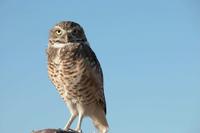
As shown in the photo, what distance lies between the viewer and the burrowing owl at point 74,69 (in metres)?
8.65

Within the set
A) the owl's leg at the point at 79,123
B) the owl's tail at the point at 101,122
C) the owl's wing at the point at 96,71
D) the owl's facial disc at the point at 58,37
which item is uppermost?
the owl's facial disc at the point at 58,37

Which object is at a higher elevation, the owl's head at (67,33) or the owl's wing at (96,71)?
the owl's head at (67,33)

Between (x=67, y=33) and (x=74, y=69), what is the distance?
2.32 feet

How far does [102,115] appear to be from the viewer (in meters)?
9.57

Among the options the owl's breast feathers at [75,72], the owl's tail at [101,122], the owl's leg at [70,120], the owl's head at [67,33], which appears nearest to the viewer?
the owl's leg at [70,120]

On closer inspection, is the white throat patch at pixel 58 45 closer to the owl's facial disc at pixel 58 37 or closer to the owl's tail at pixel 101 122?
the owl's facial disc at pixel 58 37

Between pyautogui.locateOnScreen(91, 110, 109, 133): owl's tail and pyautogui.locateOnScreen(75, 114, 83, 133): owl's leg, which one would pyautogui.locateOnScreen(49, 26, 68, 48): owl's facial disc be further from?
pyautogui.locateOnScreen(91, 110, 109, 133): owl's tail

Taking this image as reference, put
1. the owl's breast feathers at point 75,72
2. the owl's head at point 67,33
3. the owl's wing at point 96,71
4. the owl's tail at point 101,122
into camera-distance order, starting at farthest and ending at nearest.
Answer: the owl's tail at point 101,122 → the owl's wing at point 96,71 → the owl's head at point 67,33 → the owl's breast feathers at point 75,72

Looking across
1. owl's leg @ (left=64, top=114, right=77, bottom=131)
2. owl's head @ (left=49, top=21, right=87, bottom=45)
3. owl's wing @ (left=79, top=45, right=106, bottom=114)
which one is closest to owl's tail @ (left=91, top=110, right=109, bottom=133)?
owl's wing @ (left=79, top=45, right=106, bottom=114)

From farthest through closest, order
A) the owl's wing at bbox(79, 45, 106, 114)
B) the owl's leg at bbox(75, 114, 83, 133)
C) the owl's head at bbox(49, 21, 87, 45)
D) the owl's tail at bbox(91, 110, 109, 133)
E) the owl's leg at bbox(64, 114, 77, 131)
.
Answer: the owl's tail at bbox(91, 110, 109, 133) → the owl's wing at bbox(79, 45, 106, 114) → the owl's head at bbox(49, 21, 87, 45) → the owl's leg at bbox(64, 114, 77, 131) → the owl's leg at bbox(75, 114, 83, 133)

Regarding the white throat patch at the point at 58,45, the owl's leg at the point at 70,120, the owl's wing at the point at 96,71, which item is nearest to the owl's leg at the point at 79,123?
the owl's leg at the point at 70,120

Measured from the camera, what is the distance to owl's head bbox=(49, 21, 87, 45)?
28.7ft

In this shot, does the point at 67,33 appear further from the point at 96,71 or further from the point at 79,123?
the point at 79,123

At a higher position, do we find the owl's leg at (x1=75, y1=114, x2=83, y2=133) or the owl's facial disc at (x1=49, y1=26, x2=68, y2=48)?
the owl's facial disc at (x1=49, y1=26, x2=68, y2=48)
